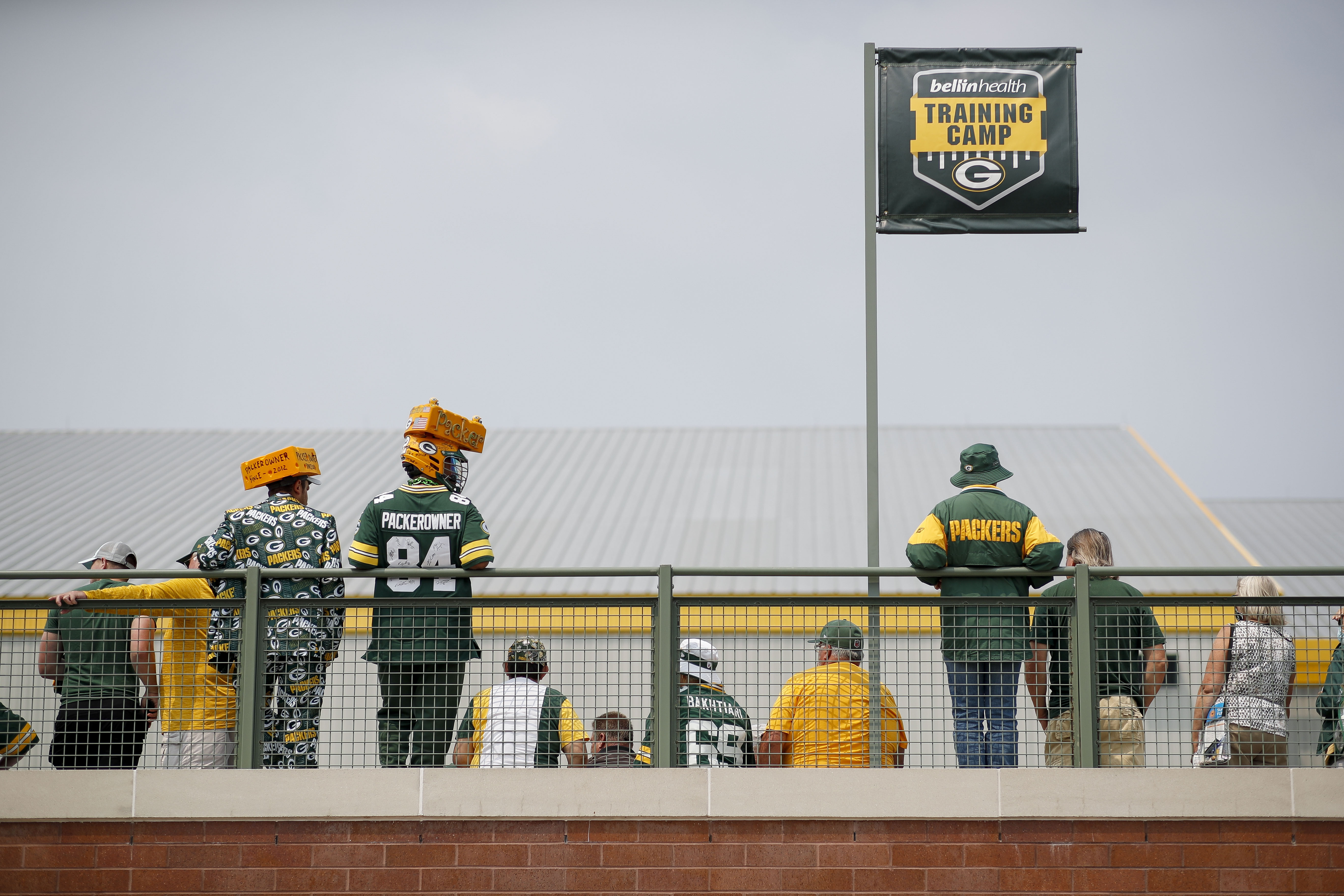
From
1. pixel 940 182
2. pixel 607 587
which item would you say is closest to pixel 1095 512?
pixel 607 587

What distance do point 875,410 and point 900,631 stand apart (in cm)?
128

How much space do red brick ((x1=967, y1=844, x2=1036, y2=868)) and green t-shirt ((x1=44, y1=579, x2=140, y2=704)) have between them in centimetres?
448

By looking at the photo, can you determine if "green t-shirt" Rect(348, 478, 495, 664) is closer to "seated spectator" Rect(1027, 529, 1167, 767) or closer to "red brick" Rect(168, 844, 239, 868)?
"red brick" Rect(168, 844, 239, 868)

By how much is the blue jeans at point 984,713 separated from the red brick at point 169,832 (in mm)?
3972

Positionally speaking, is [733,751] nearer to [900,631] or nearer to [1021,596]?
[900,631]

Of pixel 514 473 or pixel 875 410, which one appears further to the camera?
pixel 514 473

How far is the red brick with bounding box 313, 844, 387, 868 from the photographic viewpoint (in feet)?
21.0

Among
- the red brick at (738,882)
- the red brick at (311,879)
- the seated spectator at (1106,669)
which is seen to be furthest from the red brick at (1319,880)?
the red brick at (311,879)

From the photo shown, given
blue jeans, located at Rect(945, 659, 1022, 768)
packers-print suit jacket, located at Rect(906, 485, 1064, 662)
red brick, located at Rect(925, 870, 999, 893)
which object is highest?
packers-print suit jacket, located at Rect(906, 485, 1064, 662)

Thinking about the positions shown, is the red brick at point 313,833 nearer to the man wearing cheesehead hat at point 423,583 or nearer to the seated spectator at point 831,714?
the man wearing cheesehead hat at point 423,583

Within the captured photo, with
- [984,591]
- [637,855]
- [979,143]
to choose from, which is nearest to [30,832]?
[637,855]

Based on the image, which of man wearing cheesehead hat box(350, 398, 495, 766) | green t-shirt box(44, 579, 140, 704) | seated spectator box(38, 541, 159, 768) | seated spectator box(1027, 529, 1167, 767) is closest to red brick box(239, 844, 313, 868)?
man wearing cheesehead hat box(350, 398, 495, 766)

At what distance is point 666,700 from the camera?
646cm

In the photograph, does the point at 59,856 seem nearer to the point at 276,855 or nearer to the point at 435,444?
the point at 276,855
